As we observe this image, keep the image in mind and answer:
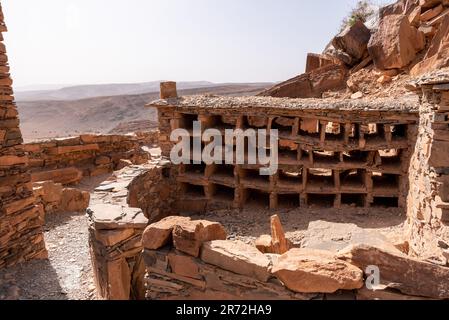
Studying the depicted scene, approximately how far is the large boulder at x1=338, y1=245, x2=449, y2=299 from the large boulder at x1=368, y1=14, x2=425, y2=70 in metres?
9.99

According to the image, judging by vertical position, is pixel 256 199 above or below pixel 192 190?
below

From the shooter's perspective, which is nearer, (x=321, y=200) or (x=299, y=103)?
(x=299, y=103)

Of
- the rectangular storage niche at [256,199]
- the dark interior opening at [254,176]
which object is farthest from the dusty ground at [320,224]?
the dark interior opening at [254,176]

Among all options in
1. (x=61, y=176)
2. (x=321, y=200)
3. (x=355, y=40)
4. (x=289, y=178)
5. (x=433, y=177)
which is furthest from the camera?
(x=355, y=40)

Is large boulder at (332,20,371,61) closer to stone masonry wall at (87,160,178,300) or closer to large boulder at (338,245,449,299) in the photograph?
stone masonry wall at (87,160,178,300)

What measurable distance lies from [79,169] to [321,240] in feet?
23.2

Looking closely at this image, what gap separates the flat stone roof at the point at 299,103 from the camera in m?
7.09

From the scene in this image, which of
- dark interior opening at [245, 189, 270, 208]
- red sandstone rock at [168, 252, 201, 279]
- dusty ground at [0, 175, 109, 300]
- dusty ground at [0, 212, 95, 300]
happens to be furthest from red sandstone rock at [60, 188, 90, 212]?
red sandstone rock at [168, 252, 201, 279]

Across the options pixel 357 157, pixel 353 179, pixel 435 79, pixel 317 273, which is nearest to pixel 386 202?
pixel 353 179

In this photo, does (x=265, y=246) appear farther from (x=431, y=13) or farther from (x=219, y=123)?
(x=431, y=13)

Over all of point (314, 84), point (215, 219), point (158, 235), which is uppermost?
point (314, 84)

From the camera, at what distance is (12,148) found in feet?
15.4

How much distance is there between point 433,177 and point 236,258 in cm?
340

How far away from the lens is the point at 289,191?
26.7 ft
